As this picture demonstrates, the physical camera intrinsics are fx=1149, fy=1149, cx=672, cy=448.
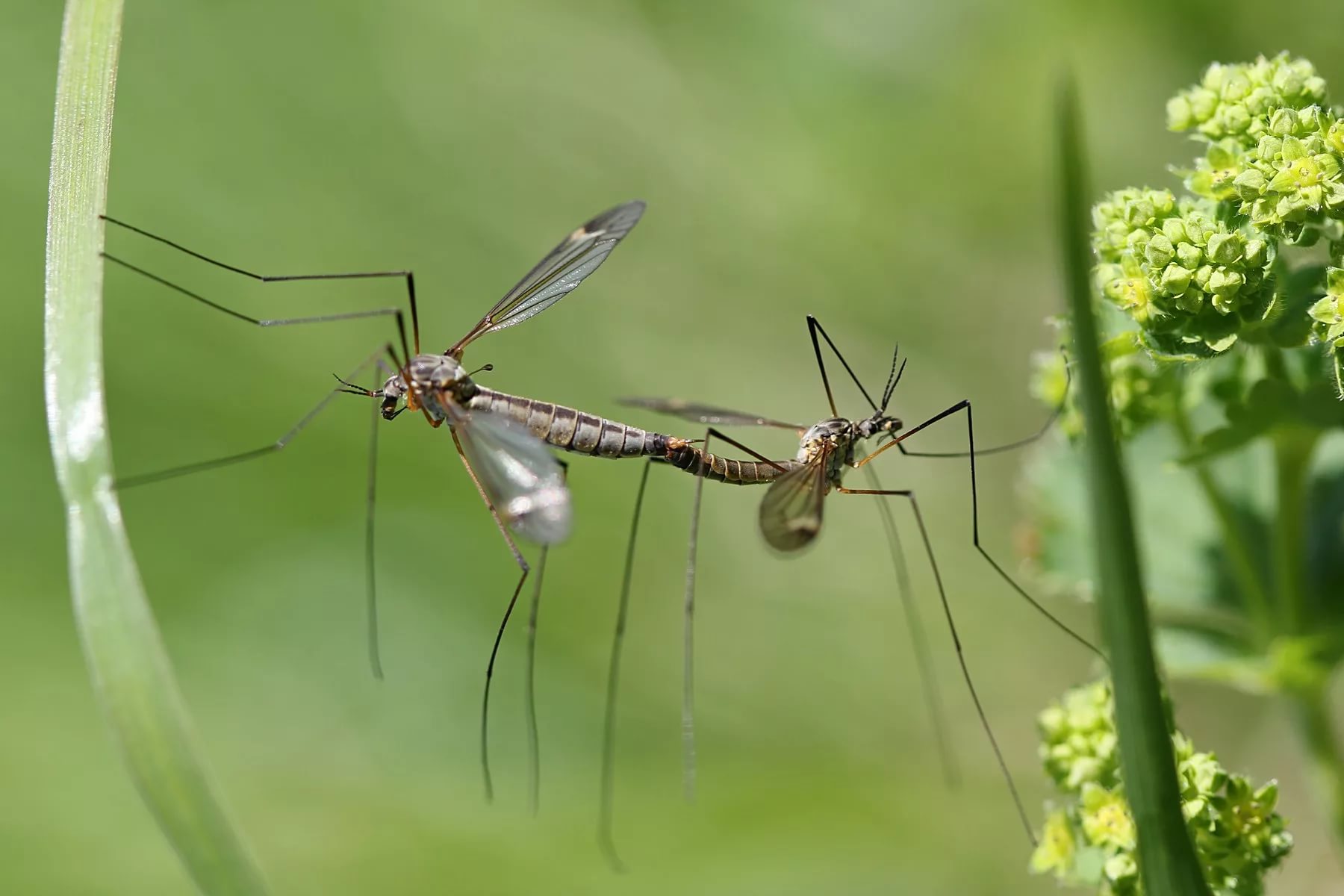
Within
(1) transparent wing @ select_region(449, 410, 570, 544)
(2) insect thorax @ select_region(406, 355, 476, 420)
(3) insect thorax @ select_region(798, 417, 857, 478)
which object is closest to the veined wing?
(2) insect thorax @ select_region(406, 355, 476, 420)

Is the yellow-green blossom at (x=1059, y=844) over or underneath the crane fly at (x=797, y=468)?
underneath

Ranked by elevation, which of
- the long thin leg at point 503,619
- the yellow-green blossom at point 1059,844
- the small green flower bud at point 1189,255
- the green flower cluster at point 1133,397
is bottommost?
the yellow-green blossom at point 1059,844

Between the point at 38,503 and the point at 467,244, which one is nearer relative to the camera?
the point at 38,503

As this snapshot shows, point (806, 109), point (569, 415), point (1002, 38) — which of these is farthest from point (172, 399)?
point (1002, 38)

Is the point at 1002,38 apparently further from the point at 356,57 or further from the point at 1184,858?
the point at 1184,858

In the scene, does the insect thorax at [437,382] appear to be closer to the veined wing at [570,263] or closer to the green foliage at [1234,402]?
the veined wing at [570,263]

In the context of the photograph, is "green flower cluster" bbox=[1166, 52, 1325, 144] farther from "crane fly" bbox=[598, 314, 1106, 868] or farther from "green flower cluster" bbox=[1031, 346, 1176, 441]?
"crane fly" bbox=[598, 314, 1106, 868]

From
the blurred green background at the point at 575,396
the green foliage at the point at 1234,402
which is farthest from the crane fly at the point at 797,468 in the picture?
the blurred green background at the point at 575,396

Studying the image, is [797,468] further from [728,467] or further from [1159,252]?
[1159,252]
